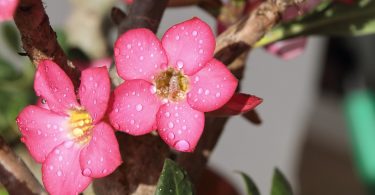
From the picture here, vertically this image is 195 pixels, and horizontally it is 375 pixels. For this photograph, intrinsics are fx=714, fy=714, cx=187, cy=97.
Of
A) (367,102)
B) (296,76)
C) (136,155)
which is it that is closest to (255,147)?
(296,76)

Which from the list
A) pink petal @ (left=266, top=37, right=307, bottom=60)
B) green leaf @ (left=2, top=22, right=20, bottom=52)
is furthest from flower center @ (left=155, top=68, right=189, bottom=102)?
green leaf @ (left=2, top=22, right=20, bottom=52)

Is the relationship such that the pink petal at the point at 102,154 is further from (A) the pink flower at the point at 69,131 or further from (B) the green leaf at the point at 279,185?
(B) the green leaf at the point at 279,185

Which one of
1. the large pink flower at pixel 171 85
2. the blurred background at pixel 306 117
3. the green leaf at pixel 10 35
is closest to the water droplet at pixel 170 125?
the large pink flower at pixel 171 85

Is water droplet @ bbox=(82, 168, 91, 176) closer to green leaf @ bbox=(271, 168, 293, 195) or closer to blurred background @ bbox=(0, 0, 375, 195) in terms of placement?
green leaf @ bbox=(271, 168, 293, 195)

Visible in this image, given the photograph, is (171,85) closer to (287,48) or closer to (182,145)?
(182,145)

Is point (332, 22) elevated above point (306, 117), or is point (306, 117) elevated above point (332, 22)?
point (332, 22)

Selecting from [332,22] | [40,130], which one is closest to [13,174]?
[40,130]

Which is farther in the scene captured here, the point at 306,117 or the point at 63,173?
the point at 306,117
